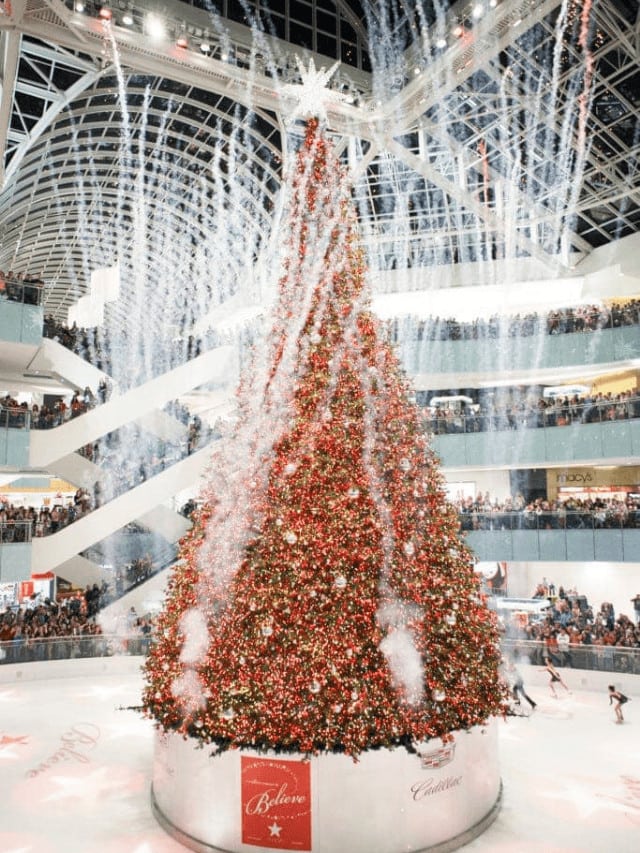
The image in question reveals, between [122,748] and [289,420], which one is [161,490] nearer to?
[122,748]

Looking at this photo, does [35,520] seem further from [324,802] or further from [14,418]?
[324,802]

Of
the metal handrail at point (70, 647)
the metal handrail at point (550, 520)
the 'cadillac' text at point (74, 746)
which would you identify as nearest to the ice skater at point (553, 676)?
the metal handrail at point (550, 520)

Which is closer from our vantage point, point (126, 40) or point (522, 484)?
point (126, 40)

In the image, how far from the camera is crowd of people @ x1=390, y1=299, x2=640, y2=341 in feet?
72.7

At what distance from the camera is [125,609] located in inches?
792

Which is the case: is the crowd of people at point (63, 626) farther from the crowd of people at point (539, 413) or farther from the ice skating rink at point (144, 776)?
the crowd of people at point (539, 413)

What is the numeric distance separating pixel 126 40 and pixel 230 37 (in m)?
4.21

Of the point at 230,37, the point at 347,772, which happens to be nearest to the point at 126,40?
the point at 230,37

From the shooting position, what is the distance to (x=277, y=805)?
7012 mm

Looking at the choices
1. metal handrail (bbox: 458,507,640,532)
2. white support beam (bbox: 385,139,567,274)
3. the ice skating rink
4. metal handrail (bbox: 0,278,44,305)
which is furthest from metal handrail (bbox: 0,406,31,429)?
white support beam (bbox: 385,139,567,274)

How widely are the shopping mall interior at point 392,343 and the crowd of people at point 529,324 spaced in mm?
81

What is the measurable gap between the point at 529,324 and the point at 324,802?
18988 mm

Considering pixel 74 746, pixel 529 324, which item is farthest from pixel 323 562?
pixel 529 324

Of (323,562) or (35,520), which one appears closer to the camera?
(323,562)
